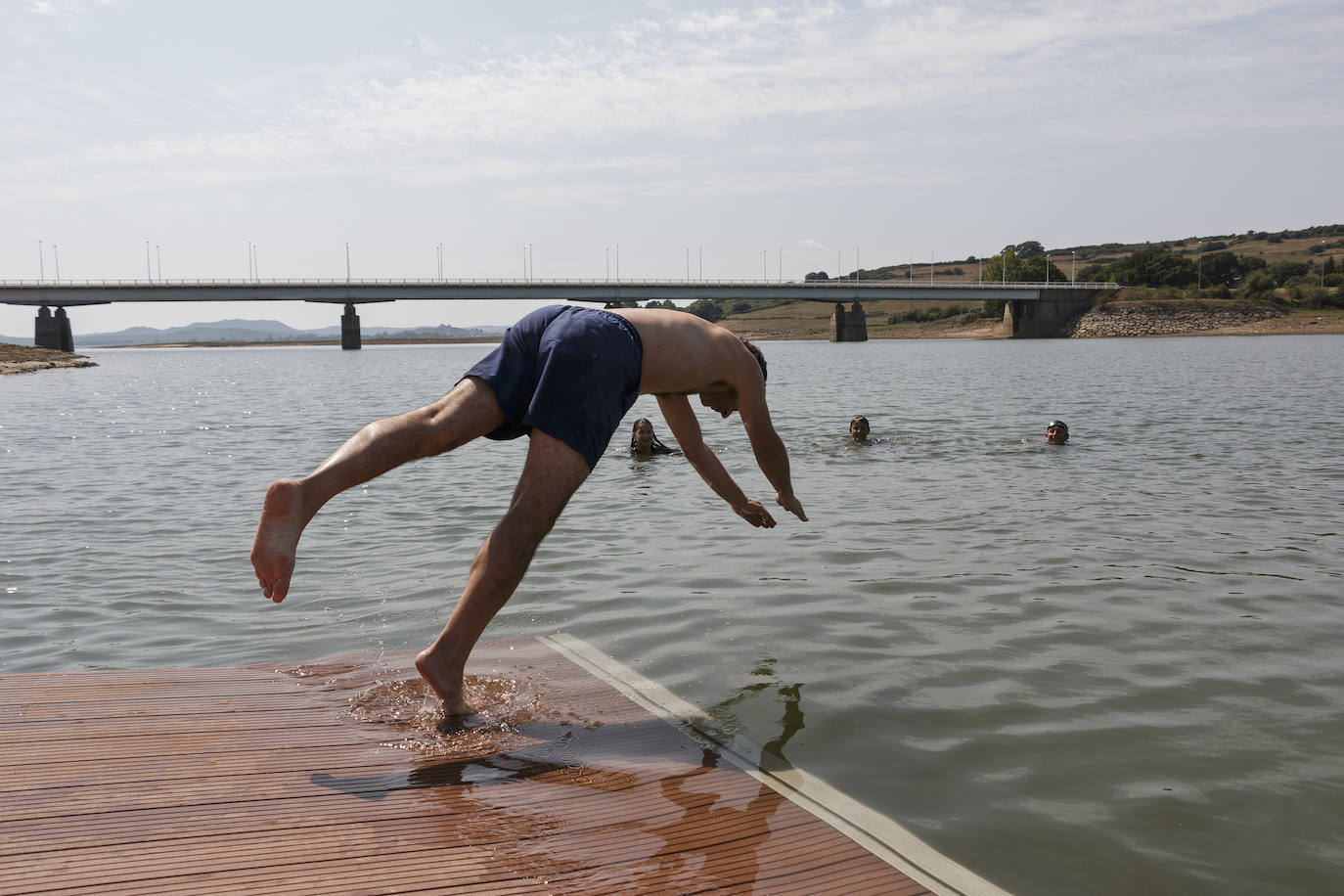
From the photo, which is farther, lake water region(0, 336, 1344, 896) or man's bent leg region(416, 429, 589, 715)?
man's bent leg region(416, 429, 589, 715)

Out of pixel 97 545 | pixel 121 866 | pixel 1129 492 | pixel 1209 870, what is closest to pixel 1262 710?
pixel 1209 870

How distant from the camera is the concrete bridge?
304 ft

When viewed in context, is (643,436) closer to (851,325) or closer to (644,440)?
(644,440)

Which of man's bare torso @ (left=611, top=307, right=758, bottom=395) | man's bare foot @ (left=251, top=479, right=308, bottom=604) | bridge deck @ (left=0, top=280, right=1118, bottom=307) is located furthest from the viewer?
bridge deck @ (left=0, top=280, right=1118, bottom=307)

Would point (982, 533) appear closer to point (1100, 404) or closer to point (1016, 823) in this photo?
point (1016, 823)

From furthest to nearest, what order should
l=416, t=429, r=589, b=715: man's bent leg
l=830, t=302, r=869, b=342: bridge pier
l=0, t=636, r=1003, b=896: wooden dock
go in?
l=830, t=302, r=869, b=342: bridge pier, l=416, t=429, r=589, b=715: man's bent leg, l=0, t=636, r=1003, b=896: wooden dock

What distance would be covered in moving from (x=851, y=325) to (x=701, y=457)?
383 feet

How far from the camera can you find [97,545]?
8.92m

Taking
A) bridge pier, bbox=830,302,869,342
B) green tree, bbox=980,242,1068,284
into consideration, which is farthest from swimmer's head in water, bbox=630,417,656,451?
green tree, bbox=980,242,1068,284

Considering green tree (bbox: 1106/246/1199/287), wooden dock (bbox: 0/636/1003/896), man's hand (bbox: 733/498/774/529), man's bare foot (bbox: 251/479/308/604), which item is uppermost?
green tree (bbox: 1106/246/1199/287)

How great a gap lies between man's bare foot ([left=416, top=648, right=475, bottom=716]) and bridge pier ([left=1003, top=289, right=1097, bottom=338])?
11933cm

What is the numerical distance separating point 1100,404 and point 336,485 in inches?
976

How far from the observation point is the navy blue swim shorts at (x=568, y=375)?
12.7ft

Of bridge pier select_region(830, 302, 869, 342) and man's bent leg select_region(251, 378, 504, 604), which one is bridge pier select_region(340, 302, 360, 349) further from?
man's bent leg select_region(251, 378, 504, 604)
